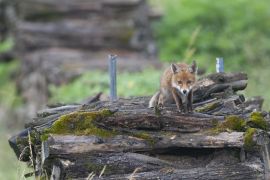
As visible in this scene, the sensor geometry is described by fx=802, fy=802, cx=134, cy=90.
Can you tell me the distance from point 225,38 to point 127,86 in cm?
609

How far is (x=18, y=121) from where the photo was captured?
1897 cm

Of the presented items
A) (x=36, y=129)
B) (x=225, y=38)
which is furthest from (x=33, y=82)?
(x=36, y=129)

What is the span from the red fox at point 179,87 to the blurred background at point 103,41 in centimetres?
761

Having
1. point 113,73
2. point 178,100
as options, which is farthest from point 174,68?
point 113,73

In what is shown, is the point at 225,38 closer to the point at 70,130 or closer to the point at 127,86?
the point at 127,86

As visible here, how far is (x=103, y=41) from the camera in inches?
728

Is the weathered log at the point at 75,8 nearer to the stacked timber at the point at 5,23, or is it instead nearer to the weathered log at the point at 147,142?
the stacked timber at the point at 5,23

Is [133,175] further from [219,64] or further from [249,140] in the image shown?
[219,64]

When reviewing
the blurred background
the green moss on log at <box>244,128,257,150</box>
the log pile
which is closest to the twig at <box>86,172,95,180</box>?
the log pile

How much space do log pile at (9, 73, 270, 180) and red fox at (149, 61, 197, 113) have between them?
19 centimetres

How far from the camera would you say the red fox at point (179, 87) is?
25.1 feet

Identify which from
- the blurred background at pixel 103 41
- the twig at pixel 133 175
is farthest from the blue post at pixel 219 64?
the blurred background at pixel 103 41

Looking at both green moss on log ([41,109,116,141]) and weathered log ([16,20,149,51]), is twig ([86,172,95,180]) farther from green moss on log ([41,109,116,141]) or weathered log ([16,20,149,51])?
weathered log ([16,20,149,51])

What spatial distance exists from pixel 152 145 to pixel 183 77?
3.24 feet
